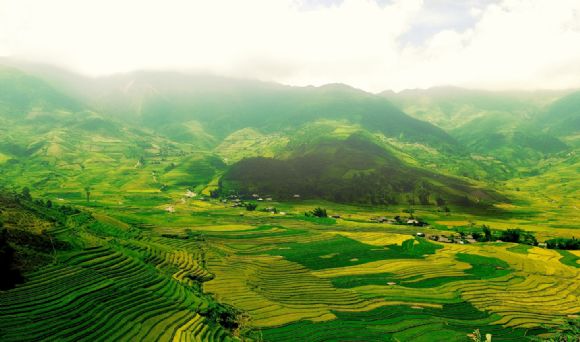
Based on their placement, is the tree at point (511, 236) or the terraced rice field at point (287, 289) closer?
the terraced rice field at point (287, 289)

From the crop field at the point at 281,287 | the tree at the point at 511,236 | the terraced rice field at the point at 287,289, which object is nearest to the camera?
the terraced rice field at the point at 287,289

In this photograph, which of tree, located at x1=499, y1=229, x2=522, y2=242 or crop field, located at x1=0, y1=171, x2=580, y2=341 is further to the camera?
tree, located at x1=499, y1=229, x2=522, y2=242

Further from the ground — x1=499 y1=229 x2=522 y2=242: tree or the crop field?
x1=499 y1=229 x2=522 y2=242: tree

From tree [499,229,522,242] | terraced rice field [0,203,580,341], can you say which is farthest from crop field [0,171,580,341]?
tree [499,229,522,242]

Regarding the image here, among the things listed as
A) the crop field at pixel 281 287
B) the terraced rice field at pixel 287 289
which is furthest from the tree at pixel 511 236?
the terraced rice field at pixel 287 289

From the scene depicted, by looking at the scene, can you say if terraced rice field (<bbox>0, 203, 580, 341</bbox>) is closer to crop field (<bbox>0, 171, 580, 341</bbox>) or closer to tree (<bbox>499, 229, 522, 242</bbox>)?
crop field (<bbox>0, 171, 580, 341</bbox>)

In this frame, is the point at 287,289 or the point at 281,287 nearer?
the point at 287,289

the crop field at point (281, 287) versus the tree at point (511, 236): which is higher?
the tree at point (511, 236)

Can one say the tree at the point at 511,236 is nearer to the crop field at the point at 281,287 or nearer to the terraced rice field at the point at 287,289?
the crop field at the point at 281,287

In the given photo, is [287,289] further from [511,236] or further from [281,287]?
[511,236]

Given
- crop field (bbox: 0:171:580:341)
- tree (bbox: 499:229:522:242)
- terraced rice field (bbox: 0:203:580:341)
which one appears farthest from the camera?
tree (bbox: 499:229:522:242)

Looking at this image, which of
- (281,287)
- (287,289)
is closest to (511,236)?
(287,289)

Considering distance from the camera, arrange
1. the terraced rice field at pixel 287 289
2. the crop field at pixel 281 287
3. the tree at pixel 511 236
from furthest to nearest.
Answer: the tree at pixel 511 236, the crop field at pixel 281 287, the terraced rice field at pixel 287 289

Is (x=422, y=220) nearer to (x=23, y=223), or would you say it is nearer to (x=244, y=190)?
(x=244, y=190)
